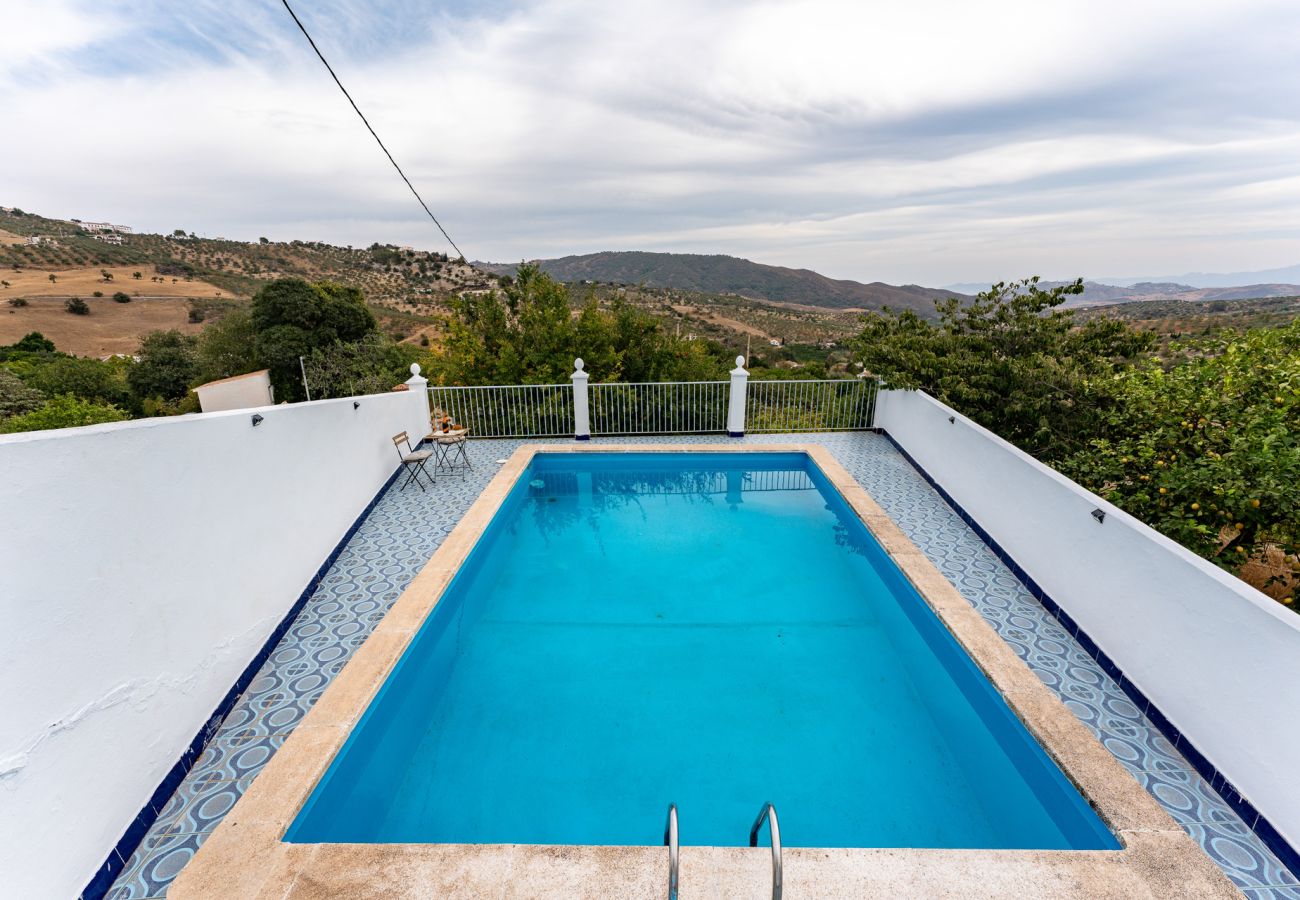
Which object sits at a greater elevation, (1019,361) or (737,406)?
(1019,361)

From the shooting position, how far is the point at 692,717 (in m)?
3.95

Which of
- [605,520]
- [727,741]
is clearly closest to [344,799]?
[727,741]

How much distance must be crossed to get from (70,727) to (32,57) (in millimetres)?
5763

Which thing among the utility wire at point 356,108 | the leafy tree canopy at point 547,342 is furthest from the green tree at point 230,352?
the utility wire at point 356,108

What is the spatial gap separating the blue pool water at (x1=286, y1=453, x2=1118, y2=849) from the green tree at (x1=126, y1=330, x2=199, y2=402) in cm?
2081

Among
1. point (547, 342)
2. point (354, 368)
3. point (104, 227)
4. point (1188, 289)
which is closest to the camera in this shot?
point (547, 342)

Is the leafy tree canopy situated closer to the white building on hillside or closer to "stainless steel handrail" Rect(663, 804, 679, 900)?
"stainless steel handrail" Rect(663, 804, 679, 900)

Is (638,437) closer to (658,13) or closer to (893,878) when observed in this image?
(658,13)

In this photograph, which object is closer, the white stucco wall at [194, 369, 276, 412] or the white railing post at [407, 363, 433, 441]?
the white stucco wall at [194, 369, 276, 412]

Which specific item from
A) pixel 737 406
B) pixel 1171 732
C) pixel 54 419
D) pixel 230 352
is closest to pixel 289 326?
pixel 230 352

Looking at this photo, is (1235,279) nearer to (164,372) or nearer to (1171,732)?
(1171,732)

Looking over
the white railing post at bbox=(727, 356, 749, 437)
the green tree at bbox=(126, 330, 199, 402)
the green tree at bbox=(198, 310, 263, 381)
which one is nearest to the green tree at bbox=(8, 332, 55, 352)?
the green tree at bbox=(126, 330, 199, 402)

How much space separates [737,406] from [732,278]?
69467 mm

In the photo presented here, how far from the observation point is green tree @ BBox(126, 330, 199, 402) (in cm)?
1938
